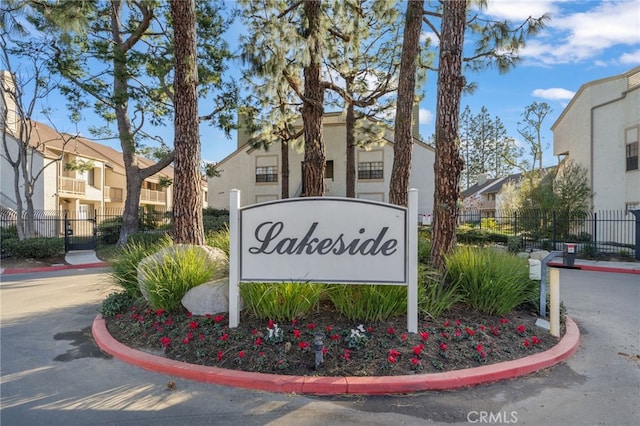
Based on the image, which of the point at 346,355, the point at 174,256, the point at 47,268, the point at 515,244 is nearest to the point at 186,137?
the point at 174,256

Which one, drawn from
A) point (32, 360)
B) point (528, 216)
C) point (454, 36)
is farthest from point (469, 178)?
point (32, 360)

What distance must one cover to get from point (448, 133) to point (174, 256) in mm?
4885

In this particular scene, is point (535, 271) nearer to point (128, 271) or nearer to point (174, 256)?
point (174, 256)

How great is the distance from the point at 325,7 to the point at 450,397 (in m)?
11.2

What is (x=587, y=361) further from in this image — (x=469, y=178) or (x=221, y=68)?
(x=469, y=178)

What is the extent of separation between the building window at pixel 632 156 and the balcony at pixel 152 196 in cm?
3671

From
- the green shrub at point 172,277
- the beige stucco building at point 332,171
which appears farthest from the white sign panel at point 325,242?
the beige stucco building at point 332,171

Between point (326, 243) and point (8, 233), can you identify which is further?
point (8, 233)

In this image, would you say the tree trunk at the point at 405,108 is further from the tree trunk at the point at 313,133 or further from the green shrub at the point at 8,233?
the green shrub at the point at 8,233

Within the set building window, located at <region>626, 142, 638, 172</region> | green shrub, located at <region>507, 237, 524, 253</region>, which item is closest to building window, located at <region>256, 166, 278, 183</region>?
green shrub, located at <region>507, 237, 524, 253</region>

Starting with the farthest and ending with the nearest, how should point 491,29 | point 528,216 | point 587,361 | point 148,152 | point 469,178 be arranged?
1. point 469,178
2. point 528,216
3. point 148,152
4. point 491,29
5. point 587,361

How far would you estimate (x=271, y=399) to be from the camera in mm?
3475

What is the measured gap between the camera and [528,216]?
65.3ft

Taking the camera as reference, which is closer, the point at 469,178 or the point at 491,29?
the point at 491,29
